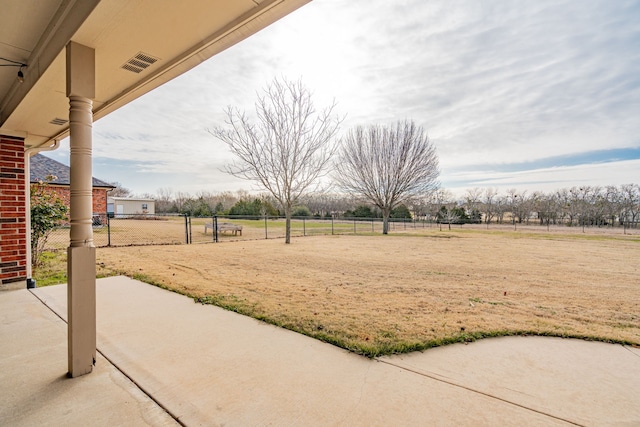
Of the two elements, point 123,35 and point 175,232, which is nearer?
point 123,35

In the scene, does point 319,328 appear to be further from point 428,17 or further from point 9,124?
point 428,17

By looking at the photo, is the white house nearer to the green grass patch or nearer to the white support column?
the green grass patch

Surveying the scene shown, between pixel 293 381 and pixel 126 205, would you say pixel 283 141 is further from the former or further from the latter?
pixel 126 205

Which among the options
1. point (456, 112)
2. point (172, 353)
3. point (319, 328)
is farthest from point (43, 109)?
point (456, 112)

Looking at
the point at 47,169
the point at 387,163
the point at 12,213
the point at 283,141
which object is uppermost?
the point at 387,163

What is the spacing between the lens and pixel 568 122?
16.2m

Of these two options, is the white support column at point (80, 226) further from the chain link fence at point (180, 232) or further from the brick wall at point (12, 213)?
the chain link fence at point (180, 232)

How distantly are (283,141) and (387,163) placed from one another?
10.9m

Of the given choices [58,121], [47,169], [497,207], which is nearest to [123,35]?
[58,121]

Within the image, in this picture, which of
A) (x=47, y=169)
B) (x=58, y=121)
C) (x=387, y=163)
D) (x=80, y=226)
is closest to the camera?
(x=80, y=226)

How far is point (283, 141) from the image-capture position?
42.7 feet

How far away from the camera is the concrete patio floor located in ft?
5.44

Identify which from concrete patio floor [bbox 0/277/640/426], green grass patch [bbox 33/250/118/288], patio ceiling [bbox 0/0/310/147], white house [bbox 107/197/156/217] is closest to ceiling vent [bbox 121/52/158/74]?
patio ceiling [bbox 0/0/310/147]

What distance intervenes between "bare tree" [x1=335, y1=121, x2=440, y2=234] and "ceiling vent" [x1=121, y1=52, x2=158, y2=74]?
18.7 metres
